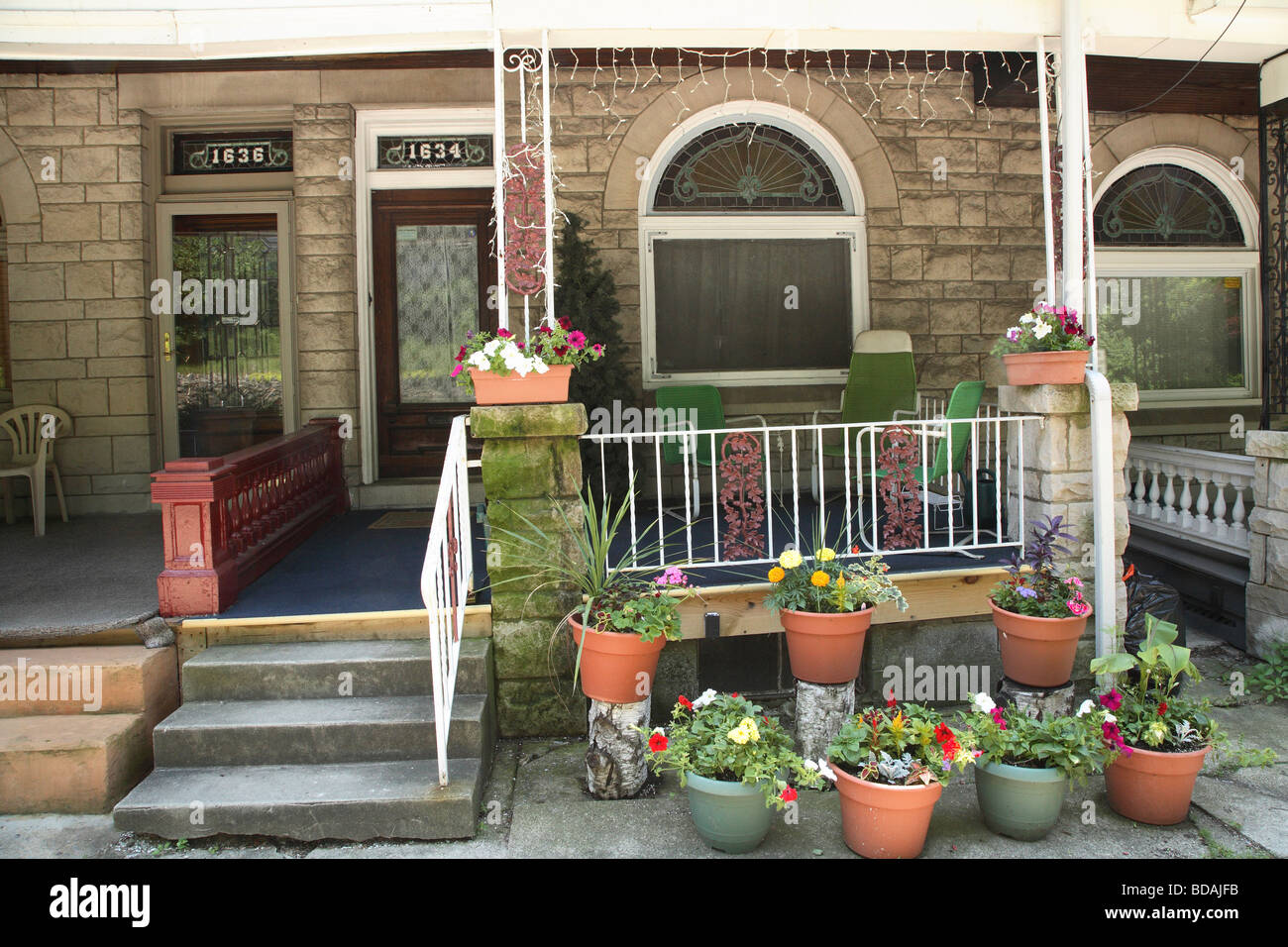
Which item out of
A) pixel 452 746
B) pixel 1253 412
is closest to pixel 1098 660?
pixel 452 746

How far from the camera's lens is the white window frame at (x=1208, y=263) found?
6484 mm

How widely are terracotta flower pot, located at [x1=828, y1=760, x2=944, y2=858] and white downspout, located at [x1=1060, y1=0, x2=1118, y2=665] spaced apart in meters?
1.48

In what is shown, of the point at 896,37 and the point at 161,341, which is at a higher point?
the point at 896,37

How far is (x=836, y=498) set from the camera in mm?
5426

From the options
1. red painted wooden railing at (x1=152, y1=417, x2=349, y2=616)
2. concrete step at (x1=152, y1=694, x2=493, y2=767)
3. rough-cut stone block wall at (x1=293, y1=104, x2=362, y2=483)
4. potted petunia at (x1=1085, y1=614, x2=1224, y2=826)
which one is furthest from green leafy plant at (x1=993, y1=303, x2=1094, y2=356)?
rough-cut stone block wall at (x1=293, y1=104, x2=362, y2=483)

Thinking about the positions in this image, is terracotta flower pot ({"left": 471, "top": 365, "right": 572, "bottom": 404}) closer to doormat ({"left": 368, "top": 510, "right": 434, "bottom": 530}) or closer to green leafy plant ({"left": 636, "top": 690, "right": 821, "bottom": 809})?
green leafy plant ({"left": 636, "top": 690, "right": 821, "bottom": 809})

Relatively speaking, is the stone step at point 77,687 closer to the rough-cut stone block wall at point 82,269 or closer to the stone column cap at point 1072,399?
the rough-cut stone block wall at point 82,269

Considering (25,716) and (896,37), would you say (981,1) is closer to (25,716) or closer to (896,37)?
(896,37)

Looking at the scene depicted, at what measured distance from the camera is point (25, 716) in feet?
10.9

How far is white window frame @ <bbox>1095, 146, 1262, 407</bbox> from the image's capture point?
6.48 metres

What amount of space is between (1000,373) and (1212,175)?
2280mm

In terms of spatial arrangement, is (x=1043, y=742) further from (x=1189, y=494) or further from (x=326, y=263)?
(x=326, y=263)

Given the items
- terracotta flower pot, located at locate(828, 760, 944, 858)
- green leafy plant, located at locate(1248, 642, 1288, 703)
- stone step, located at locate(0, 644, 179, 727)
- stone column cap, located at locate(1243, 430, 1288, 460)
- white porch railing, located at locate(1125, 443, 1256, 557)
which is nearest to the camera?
terracotta flower pot, located at locate(828, 760, 944, 858)

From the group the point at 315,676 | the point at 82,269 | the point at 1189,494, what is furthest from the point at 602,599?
the point at 82,269
